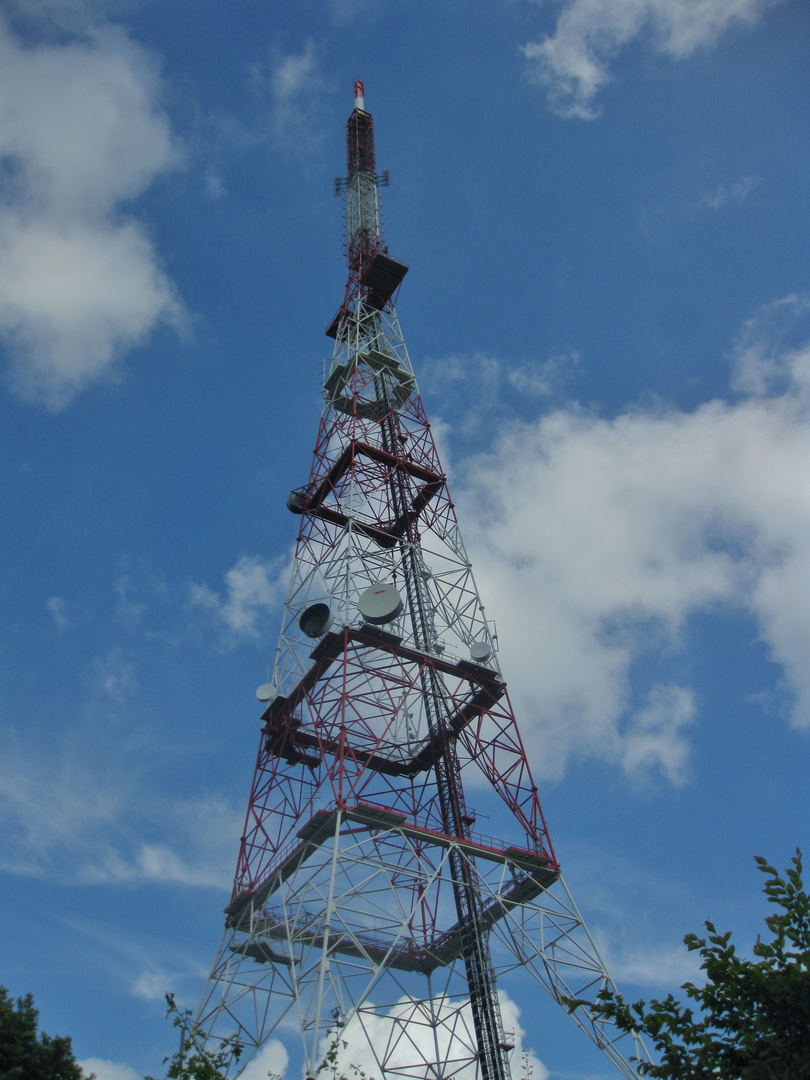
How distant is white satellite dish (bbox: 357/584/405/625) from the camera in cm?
3850

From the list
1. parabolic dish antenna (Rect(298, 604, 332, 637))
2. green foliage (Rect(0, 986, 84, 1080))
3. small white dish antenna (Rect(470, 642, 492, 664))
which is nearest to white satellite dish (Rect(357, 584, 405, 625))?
parabolic dish antenna (Rect(298, 604, 332, 637))

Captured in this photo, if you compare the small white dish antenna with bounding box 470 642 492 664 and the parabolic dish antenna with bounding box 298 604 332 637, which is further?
the small white dish antenna with bounding box 470 642 492 664

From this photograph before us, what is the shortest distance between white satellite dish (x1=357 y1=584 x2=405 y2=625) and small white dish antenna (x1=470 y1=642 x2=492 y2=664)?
4.38 metres

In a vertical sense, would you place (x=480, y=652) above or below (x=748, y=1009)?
above

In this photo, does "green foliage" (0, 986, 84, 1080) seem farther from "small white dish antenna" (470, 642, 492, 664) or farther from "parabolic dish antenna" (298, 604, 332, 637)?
"small white dish antenna" (470, 642, 492, 664)

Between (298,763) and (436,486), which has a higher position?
(436,486)

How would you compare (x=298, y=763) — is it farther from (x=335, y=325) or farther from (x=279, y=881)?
(x=335, y=325)

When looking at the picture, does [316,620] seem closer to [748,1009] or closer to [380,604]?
[380,604]

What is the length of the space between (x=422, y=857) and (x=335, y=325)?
3429 centimetres

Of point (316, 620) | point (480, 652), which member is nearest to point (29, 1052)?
point (316, 620)

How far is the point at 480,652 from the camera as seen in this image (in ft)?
135

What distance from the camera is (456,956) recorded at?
37906 mm

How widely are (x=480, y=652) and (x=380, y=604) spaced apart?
220 inches

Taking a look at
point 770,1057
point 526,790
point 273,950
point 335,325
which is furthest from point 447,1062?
point 335,325
